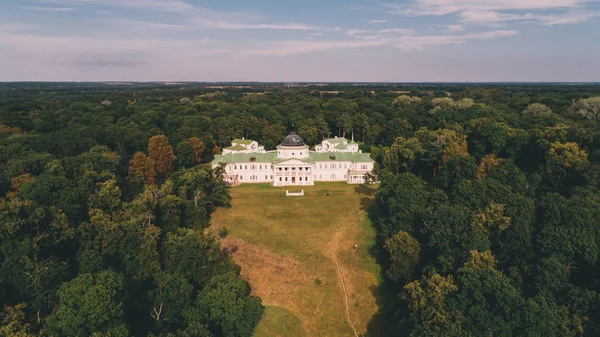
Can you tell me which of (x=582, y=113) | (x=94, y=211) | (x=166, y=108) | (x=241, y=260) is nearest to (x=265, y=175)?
(x=241, y=260)

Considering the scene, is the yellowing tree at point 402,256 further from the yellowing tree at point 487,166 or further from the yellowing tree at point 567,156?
the yellowing tree at point 567,156

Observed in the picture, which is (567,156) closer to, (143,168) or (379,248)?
(379,248)

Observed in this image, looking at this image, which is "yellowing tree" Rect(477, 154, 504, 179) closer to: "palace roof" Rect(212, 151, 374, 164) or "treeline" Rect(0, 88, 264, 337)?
"palace roof" Rect(212, 151, 374, 164)

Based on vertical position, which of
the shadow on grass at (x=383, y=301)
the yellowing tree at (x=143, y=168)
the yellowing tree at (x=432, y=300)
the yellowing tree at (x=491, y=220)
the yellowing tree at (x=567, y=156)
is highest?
the yellowing tree at (x=567, y=156)

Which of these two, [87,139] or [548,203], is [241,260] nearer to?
[548,203]

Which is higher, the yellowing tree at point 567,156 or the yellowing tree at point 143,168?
the yellowing tree at point 567,156

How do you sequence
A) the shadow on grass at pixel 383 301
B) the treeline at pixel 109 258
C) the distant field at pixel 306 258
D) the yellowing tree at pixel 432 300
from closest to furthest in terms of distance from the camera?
the treeline at pixel 109 258 < the yellowing tree at pixel 432 300 < the shadow on grass at pixel 383 301 < the distant field at pixel 306 258

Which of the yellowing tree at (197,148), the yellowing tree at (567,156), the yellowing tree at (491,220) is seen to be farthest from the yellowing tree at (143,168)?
the yellowing tree at (567,156)

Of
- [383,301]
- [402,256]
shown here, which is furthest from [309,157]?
[383,301]
